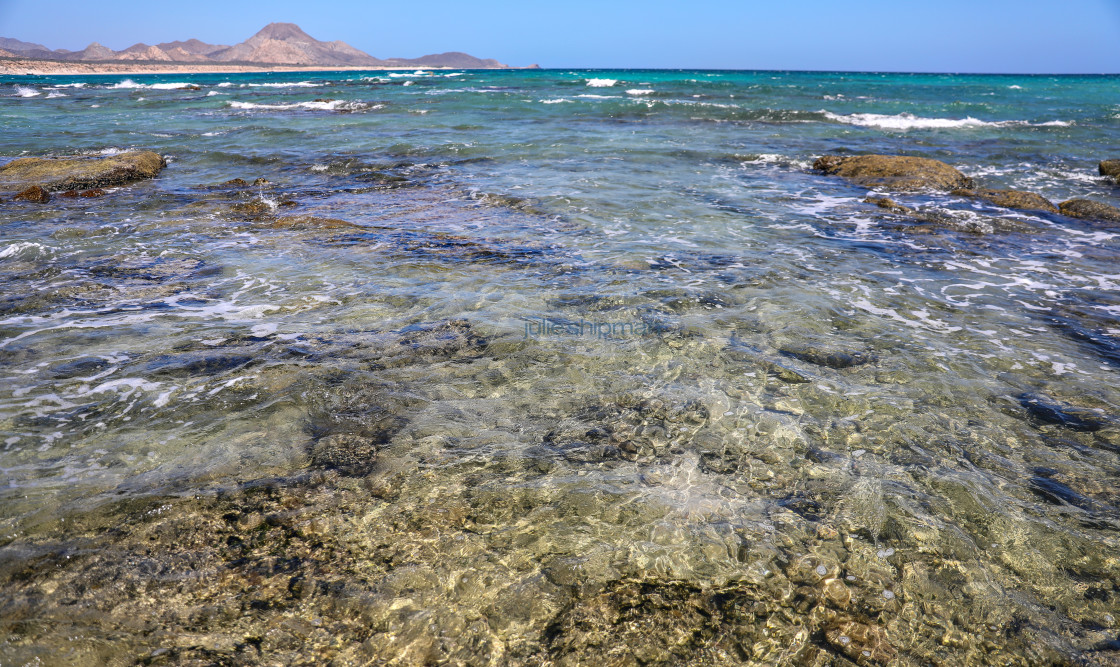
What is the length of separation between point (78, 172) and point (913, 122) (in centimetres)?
2448

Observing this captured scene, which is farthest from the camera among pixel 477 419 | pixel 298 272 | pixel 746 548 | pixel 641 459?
pixel 298 272

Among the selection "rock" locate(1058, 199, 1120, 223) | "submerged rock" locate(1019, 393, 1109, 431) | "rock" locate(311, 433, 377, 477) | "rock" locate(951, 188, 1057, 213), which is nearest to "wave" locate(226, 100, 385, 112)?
"rock" locate(951, 188, 1057, 213)

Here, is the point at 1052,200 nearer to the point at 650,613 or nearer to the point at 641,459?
the point at 641,459

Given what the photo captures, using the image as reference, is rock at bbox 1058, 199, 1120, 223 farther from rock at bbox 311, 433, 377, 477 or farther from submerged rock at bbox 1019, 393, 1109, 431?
rock at bbox 311, 433, 377, 477

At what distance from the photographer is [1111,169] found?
1186 cm

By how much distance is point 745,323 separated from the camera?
4832 millimetres

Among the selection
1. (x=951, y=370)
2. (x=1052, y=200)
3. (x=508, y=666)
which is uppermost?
(x=1052, y=200)

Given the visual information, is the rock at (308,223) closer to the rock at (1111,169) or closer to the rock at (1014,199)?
the rock at (1014,199)

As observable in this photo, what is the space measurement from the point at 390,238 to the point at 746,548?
230 inches

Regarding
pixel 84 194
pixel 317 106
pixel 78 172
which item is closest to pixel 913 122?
pixel 84 194

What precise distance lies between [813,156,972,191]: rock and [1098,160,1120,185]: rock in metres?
3.34

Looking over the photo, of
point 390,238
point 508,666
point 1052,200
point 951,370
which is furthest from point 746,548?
point 1052,200

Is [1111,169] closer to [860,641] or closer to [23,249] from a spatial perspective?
→ [860,641]

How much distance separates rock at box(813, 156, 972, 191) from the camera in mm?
10844
